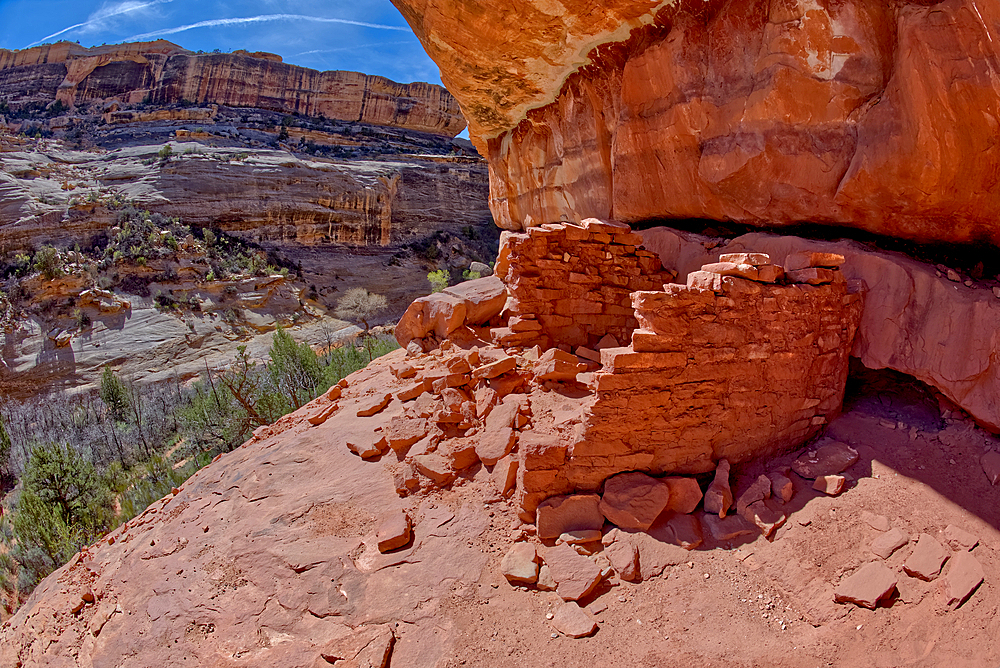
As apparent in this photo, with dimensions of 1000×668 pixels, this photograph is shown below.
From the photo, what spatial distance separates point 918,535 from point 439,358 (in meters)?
5.13

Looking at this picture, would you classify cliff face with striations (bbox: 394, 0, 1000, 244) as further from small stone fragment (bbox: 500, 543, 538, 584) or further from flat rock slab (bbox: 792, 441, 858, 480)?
small stone fragment (bbox: 500, 543, 538, 584)

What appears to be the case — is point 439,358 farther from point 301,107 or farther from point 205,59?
point 205,59

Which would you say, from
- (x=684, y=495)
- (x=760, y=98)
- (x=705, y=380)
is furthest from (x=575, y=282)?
(x=684, y=495)

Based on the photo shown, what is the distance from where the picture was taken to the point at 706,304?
368 centimetres

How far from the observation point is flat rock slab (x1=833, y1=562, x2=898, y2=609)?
2807 mm

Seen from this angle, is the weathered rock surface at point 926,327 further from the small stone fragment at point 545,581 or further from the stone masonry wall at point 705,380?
the small stone fragment at point 545,581

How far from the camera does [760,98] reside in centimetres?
479

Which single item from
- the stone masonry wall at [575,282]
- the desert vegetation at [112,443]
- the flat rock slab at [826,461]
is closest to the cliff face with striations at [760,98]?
the stone masonry wall at [575,282]

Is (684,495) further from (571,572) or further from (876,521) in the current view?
(876,521)

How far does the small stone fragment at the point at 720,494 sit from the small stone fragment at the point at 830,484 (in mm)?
588

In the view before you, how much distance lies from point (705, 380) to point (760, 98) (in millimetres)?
2983

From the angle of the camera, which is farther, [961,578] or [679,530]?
[679,530]

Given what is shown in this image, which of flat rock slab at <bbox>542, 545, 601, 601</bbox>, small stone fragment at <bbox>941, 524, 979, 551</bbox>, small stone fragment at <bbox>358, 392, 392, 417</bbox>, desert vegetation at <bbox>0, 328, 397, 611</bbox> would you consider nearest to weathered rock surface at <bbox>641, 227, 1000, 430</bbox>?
small stone fragment at <bbox>941, 524, 979, 551</bbox>

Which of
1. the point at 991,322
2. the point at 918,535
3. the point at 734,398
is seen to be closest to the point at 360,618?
the point at 734,398
